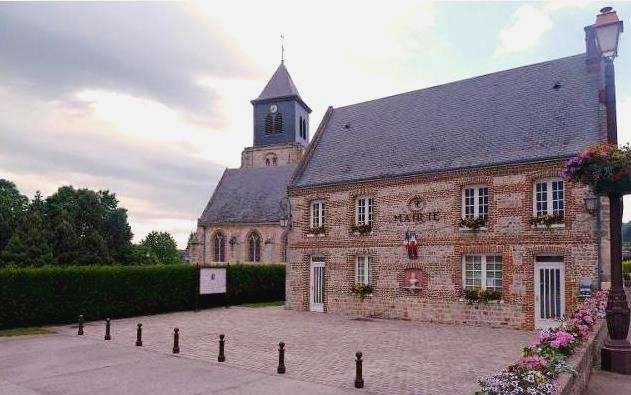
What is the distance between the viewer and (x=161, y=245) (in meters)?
52.2

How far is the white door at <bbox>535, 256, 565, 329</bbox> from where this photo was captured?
16953mm

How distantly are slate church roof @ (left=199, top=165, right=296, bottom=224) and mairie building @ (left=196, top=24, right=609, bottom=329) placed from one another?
16057 mm

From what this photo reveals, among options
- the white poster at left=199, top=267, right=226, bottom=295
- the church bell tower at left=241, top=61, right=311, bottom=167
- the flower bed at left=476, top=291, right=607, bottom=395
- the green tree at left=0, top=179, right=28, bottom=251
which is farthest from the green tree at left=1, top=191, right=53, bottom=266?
the flower bed at left=476, top=291, right=607, bottom=395

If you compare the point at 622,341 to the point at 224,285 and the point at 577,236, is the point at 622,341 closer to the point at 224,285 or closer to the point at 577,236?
the point at 577,236

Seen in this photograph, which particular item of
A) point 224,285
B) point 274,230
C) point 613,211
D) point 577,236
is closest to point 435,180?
point 577,236

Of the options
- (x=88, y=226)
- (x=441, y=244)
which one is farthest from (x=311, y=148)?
(x=88, y=226)

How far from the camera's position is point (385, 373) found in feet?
34.9

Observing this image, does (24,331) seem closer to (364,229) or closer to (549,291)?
(364,229)

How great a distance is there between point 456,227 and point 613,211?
9.57 m

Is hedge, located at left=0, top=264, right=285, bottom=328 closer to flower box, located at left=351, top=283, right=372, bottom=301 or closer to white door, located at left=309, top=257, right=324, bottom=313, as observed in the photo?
white door, located at left=309, top=257, right=324, bottom=313

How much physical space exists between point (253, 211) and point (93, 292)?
2268 cm

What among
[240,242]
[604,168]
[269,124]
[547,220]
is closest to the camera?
[604,168]

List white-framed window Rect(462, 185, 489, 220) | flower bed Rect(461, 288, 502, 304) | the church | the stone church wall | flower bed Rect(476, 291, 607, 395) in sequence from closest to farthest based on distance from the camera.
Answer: flower bed Rect(476, 291, 607, 395)
flower bed Rect(461, 288, 502, 304)
white-framed window Rect(462, 185, 489, 220)
the stone church wall
the church

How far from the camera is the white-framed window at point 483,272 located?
18.4 m
